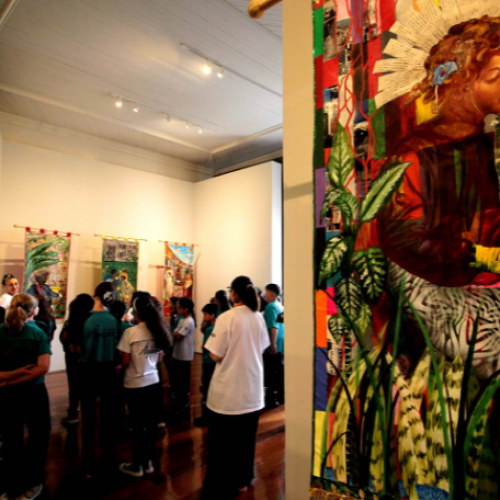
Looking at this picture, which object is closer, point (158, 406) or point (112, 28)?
point (158, 406)

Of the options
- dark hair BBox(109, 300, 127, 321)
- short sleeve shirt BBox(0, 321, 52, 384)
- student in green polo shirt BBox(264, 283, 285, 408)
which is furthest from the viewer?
student in green polo shirt BBox(264, 283, 285, 408)

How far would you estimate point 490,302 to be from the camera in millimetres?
1050

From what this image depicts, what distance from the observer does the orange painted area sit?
4.65ft

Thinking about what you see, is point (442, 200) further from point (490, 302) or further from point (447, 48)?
point (447, 48)

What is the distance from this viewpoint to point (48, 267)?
23.5 feet

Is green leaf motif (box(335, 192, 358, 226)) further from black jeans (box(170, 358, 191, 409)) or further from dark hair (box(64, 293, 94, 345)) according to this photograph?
black jeans (box(170, 358, 191, 409))

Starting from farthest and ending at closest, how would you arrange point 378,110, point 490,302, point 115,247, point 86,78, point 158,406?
point 115,247 → point 86,78 → point 158,406 → point 378,110 → point 490,302

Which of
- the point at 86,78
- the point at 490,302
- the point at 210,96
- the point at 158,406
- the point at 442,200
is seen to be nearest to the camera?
the point at 490,302

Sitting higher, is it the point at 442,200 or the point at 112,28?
the point at 112,28

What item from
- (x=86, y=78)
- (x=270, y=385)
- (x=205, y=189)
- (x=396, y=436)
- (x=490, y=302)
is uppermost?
(x=86, y=78)

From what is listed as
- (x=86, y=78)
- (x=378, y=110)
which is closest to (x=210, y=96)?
(x=86, y=78)

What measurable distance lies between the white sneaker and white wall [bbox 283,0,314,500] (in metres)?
2.28

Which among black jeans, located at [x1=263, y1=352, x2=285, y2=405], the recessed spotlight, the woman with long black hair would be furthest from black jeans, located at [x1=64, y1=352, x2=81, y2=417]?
the recessed spotlight

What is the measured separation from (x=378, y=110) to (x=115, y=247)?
7.69 metres
